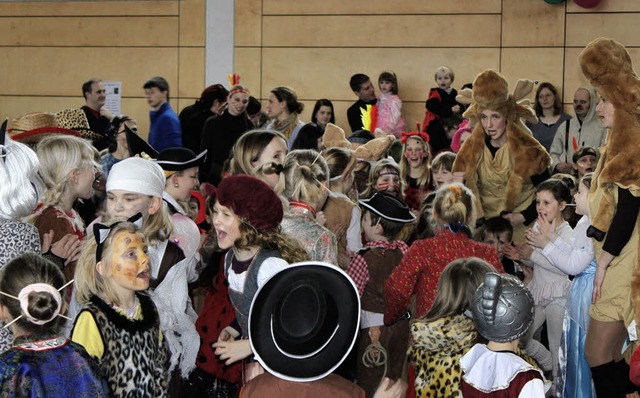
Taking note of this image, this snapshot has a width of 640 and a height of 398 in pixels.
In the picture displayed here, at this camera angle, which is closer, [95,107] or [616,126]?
[616,126]

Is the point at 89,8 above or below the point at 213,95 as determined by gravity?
above

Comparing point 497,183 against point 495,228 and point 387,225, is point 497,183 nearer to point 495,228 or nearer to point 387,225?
point 495,228

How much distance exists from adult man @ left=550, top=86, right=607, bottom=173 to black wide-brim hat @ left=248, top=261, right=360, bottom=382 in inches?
253

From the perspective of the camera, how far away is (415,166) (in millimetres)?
8094

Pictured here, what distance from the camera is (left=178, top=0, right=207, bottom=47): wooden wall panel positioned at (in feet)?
40.1

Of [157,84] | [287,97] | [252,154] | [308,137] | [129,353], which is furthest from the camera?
[157,84]

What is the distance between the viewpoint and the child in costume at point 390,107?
10969mm

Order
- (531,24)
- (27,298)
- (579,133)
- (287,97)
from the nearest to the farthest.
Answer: (27,298) → (287,97) → (579,133) → (531,24)

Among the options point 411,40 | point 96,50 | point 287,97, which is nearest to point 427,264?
point 287,97

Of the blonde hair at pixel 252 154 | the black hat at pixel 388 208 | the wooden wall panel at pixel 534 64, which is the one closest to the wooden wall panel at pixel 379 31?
the wooden wall panel at pixel 534 64

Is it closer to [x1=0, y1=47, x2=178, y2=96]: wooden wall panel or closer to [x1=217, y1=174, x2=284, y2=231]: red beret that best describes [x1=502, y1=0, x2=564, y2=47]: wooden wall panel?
[x1=0, y1=47, x2=178, y2=96]: wooden wall panel

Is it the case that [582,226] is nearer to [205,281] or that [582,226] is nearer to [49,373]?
[205,281]

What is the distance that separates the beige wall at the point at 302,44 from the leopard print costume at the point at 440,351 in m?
7.75

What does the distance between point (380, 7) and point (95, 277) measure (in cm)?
855
